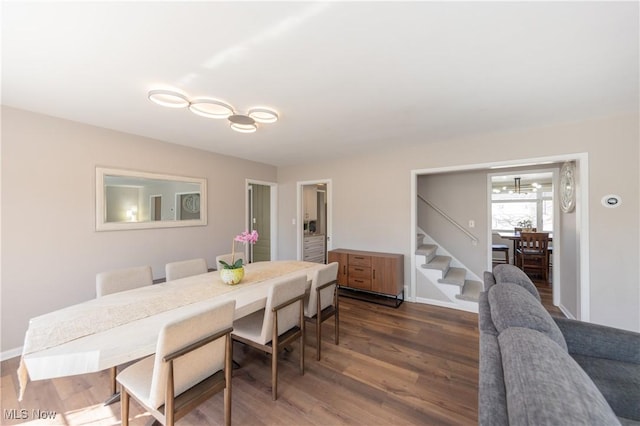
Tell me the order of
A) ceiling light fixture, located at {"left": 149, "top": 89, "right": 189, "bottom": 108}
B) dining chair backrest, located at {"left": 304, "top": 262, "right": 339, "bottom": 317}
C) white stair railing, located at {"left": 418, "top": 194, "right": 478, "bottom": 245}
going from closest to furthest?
ceiling light fixture, located at {"left": 149, "top": 89, "right": 189, "bottom": 108}, dining chair backrest, located at {"left": 304, "top": 262, "right": 339, "bottom": 317}, white stair railing, located at {"left": 418, "top": 194, "right": 478, "bottom": 245}

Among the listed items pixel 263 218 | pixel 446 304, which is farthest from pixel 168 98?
pixel 446 304

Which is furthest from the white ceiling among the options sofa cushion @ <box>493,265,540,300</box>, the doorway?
the doorway

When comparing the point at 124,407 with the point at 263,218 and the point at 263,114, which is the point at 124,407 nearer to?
the point at 263,114

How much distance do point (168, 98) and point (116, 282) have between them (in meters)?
1.57

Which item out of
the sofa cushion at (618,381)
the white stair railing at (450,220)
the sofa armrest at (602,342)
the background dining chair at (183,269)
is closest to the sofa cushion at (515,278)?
the sofa armrest at (602,342)

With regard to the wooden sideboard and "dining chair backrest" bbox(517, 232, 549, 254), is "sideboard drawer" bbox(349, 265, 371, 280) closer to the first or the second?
the wooden sideboard

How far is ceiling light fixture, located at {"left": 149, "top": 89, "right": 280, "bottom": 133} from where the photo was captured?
77.5 inches

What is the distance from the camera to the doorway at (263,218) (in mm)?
5285

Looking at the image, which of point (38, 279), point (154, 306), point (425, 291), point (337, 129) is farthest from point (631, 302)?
point (38, 279)

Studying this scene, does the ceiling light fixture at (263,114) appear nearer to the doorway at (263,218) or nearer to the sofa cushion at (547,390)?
the sofa cushion at (547,390)

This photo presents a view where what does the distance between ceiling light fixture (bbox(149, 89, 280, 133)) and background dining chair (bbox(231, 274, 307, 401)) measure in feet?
5.03

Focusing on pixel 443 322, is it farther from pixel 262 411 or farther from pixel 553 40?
pixel 553 40

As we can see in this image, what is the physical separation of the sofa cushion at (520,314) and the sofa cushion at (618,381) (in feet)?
0.86

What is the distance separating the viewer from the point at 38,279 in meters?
2.42
